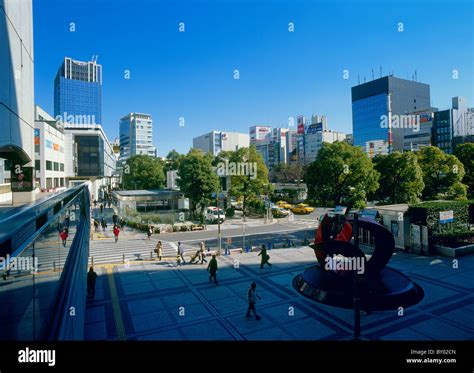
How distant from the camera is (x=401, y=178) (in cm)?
3178

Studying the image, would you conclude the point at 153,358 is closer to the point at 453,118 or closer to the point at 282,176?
the point at 282,176

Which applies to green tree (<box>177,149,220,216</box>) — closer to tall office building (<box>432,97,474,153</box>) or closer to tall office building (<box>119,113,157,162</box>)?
tall office building (<box>432,97,474,153</box>)

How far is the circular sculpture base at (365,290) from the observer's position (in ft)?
36.0

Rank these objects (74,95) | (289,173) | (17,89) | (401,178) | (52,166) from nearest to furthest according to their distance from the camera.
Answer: (17,89), (401,178), (52,166), (289,173), (74,95)

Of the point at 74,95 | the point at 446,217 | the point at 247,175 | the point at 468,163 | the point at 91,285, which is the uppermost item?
the point at 74,95

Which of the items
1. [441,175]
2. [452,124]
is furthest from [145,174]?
[452,124]

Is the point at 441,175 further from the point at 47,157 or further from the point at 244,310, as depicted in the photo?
the point at 47,157

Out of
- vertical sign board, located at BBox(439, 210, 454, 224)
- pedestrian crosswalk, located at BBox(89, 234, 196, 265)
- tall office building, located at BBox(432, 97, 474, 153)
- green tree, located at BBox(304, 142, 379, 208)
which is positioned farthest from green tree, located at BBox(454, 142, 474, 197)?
tall office building, located at BBox(432, 97, 474, 153)

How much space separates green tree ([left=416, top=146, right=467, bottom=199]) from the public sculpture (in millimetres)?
23290

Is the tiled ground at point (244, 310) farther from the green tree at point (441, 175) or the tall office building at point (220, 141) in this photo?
the tall office building at point (220, 141)

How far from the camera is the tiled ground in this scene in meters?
9.09

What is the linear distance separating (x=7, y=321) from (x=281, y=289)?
1179 centimetres

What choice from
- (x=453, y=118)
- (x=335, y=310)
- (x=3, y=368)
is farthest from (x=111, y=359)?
(x=453, y=118)

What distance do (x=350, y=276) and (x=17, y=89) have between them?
1532cm
